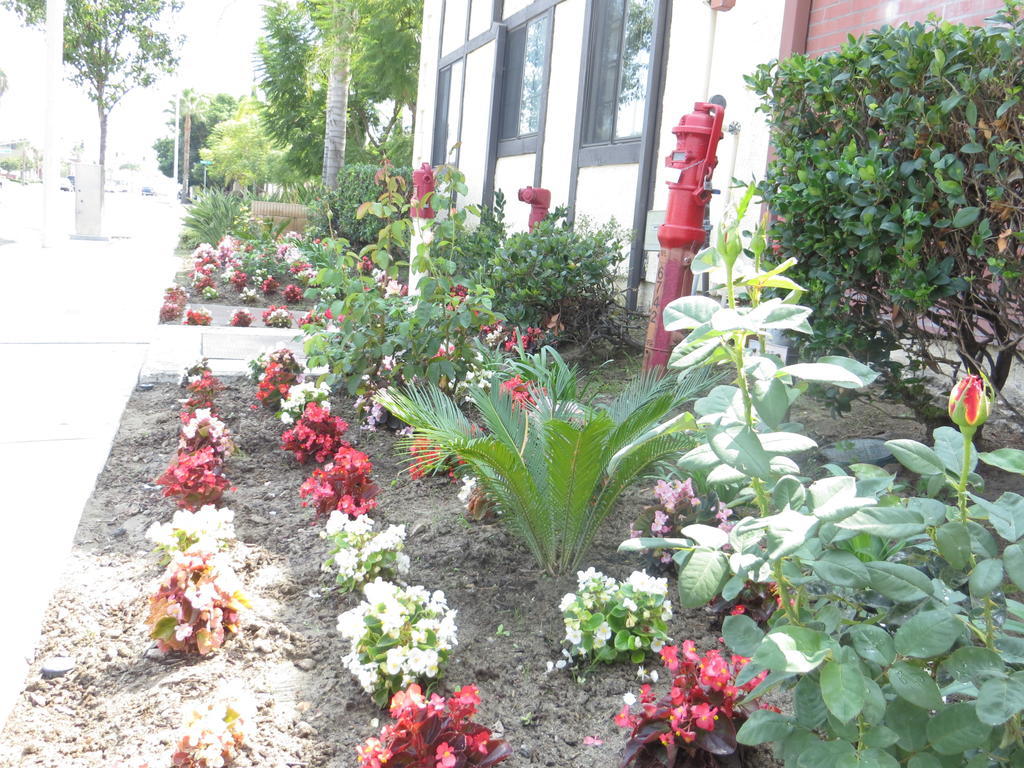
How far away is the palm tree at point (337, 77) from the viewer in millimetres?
17953

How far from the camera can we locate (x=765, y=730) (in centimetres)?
140

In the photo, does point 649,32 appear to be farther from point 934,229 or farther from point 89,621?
point 89,621

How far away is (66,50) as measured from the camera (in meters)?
26.6

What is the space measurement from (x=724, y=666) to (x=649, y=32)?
6005 mm

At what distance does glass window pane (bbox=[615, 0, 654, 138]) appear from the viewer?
688 centimetres

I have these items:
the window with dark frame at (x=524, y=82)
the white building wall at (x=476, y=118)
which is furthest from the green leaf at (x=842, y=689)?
the white building wall at (x=476, y=118)

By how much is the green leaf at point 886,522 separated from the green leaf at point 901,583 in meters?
0.06

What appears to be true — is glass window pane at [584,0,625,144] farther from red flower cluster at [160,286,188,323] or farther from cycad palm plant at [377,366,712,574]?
cycad palm plant at [377,366,712,574]

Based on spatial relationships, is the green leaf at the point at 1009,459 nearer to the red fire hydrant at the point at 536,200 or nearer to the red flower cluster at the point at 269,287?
the red fire hydrant at the point at 536,200

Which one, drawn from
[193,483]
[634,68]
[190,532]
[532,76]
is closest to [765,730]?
[190,532]

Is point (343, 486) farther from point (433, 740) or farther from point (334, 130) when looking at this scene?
point (334, 130)

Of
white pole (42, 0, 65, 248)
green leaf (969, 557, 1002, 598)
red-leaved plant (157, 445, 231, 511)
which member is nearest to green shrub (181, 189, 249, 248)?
white pole (42, 0, 65, 248)

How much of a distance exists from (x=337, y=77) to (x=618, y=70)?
1213 cm

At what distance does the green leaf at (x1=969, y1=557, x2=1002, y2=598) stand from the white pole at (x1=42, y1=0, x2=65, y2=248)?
1564 cm
